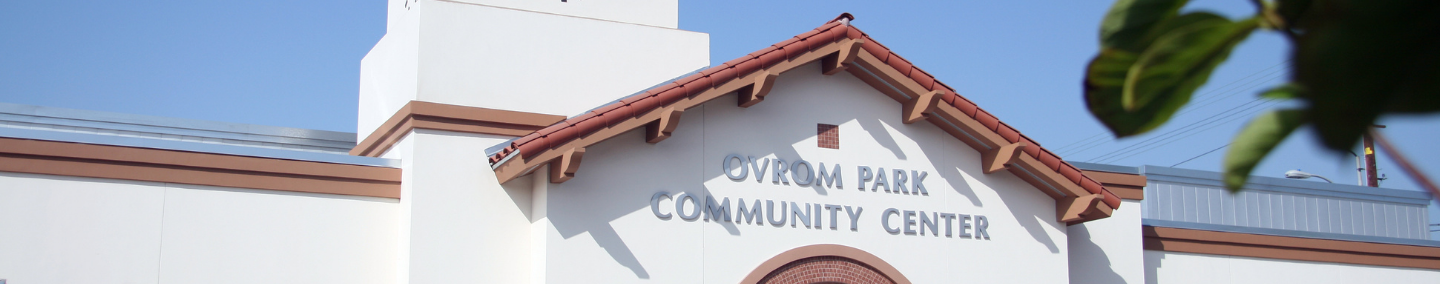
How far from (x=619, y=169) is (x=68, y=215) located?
525 centimetres

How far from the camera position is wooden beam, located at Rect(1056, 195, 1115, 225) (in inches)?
535

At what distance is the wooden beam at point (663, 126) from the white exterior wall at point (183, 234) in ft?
9.53

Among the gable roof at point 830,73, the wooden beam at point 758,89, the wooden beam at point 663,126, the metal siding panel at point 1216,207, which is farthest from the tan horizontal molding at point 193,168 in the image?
the metal siding panel at point 1216,207

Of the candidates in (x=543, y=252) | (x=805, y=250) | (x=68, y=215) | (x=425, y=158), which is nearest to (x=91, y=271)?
(x=68, y=215)

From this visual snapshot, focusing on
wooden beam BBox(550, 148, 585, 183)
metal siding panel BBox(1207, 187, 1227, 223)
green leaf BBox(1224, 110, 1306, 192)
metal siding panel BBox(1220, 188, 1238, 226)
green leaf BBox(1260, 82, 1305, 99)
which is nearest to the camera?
green leaf BBox(1224, 110, 1306, 192)

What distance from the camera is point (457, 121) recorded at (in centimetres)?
1262

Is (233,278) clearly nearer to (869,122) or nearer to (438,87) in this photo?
(438,87)

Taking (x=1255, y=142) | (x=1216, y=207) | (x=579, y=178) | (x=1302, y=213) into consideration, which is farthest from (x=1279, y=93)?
(x=1302, y=213)

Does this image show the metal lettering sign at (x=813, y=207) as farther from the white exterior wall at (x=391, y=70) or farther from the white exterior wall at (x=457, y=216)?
the white exterior wall at (x=391, y=70)

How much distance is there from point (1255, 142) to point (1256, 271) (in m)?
15.6

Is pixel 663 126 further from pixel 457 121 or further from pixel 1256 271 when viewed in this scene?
pixel 1256 271

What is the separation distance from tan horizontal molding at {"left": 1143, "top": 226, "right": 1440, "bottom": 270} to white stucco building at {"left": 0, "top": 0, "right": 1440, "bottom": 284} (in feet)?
2.99

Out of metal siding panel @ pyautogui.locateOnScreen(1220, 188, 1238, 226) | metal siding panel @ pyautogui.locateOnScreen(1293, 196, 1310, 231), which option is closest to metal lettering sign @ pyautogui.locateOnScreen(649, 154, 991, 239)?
metal siding panel @ pyautogui.locateOnScreen(1220, 188, 1238, 226)

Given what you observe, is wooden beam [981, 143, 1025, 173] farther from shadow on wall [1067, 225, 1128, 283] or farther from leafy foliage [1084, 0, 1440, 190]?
leafy foliage [1084, 0, 1440, 190]
